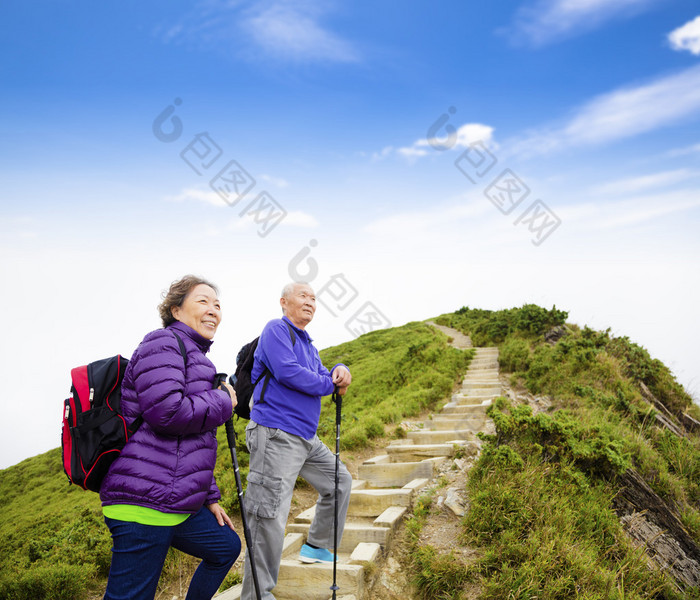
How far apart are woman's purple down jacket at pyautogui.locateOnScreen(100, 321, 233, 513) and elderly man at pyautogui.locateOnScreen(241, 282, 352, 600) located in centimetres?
104

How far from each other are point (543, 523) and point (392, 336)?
20408 mm

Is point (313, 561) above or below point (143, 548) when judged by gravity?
below

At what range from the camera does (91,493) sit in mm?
11625

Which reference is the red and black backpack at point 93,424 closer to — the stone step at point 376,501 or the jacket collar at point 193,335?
the jacket collar at point 193,335

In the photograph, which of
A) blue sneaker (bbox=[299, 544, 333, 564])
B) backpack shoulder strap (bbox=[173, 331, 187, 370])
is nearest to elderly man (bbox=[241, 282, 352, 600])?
blue sneaker (bbox=[299, 544, 333, 564])

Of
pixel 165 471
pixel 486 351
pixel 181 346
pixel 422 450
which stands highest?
pixel 486 351

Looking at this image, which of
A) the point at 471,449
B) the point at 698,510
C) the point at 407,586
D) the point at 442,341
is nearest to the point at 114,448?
the point at 407,586

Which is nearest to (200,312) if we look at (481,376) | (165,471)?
(165,471)

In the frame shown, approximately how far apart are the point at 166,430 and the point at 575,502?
5176 millimetres

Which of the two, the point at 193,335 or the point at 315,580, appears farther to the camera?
the point at 315,580

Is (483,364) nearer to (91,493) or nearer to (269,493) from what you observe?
(91,493)

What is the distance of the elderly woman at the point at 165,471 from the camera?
2.66 m

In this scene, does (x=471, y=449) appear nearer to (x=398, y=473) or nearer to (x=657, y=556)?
(x=398, y=473)

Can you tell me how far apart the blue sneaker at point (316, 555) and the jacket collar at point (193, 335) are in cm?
271
